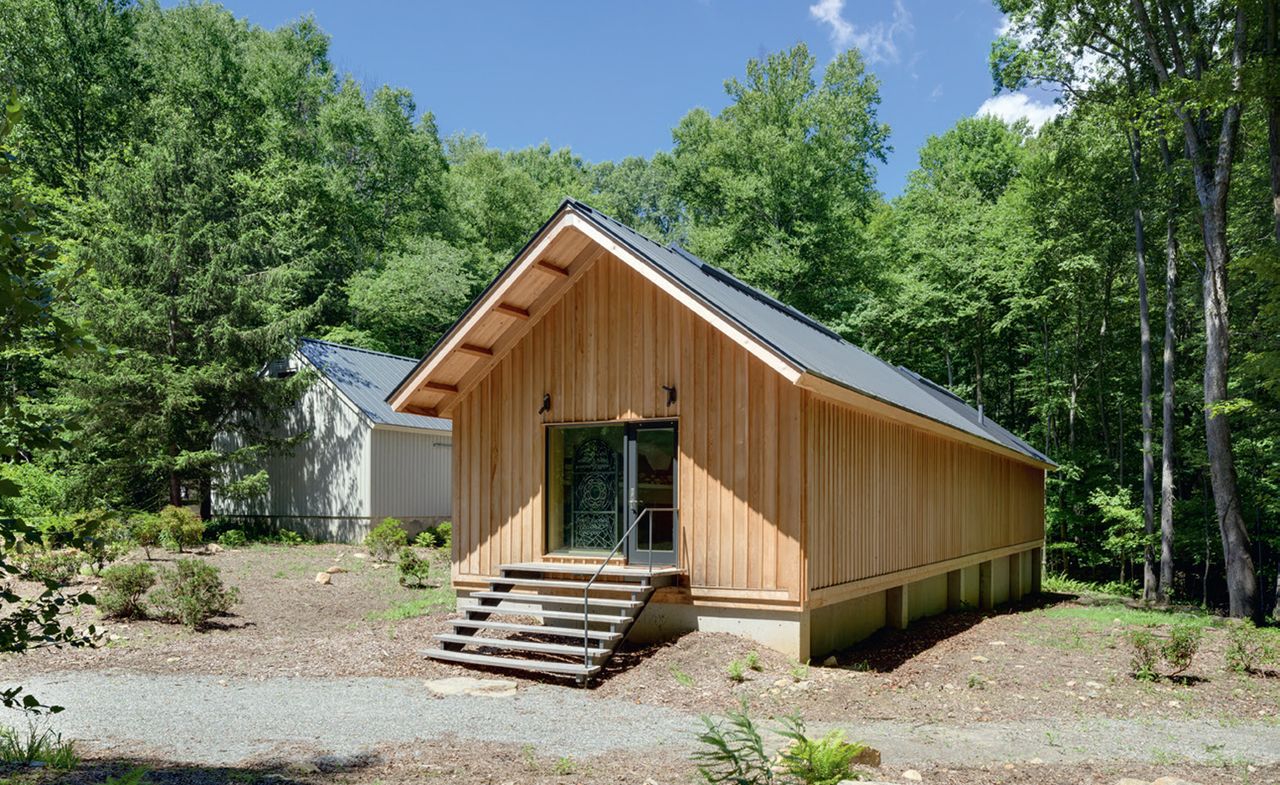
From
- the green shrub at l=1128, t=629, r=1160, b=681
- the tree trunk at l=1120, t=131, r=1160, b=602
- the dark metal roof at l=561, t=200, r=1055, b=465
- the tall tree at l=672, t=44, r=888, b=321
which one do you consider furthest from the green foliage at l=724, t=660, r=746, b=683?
the tall tree at l=672, t=44, r=888, b=321

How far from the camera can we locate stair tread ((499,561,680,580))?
11055mm

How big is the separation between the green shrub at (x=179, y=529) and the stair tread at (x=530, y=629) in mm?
11684

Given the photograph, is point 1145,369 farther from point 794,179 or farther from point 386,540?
point 386,540

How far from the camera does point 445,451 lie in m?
27.1

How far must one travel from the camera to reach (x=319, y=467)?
2488cm

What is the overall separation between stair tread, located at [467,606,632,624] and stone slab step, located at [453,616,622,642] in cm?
13

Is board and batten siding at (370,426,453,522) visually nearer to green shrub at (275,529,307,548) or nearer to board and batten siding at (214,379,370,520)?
board and batten siding at (214,379,370,520)

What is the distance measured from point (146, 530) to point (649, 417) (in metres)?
12.9

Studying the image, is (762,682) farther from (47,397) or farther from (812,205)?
(812,205)

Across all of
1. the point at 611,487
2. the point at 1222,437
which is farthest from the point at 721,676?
the point at 1222,437

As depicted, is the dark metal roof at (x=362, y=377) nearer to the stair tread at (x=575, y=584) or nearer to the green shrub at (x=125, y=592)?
the green shrub at (x=125, y=592)

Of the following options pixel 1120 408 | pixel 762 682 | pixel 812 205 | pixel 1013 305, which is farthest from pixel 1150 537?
pixel 762 682

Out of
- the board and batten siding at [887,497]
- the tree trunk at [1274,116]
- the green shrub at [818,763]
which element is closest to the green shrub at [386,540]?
the board and batten siding at [887,497]

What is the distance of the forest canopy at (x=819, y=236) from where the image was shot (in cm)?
2022
